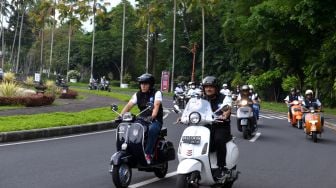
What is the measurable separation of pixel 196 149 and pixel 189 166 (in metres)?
0.36

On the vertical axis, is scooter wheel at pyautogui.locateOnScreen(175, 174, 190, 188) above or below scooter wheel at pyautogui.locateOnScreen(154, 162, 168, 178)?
above

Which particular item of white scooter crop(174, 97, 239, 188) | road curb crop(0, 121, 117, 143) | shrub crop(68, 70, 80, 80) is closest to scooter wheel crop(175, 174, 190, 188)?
white scooter crop(174, 97, 239, 188)

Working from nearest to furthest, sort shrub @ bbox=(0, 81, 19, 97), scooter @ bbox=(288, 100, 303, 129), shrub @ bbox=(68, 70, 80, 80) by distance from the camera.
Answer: scooter @ bbox=(288, 100, 303, 129) → shrub @ bbox=(0, 81, 19, 97) → shrub @ bbox=(68, 70, 80, 80)

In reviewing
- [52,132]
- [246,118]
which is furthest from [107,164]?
[246,118]

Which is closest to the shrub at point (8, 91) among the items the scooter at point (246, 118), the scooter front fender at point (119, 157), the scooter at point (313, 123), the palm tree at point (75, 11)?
the scooter at point (246, 118)

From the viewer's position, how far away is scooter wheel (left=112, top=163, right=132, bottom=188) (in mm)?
7557

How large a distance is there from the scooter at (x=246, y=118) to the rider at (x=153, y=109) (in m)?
7.87

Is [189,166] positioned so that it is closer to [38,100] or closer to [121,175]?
[121,175]

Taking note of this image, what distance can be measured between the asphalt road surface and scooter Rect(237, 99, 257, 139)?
1.74ft

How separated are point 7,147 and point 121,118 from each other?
5.04 m

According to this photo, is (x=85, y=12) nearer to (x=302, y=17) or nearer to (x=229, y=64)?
(x=229, y=64)

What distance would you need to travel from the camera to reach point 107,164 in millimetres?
10164

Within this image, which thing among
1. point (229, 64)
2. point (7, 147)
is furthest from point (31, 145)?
point (229, 64)

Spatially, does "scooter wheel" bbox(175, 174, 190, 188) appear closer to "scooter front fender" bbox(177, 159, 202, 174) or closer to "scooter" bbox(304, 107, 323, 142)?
"scooter front fender" bbox(177, 159, 202, 174)
